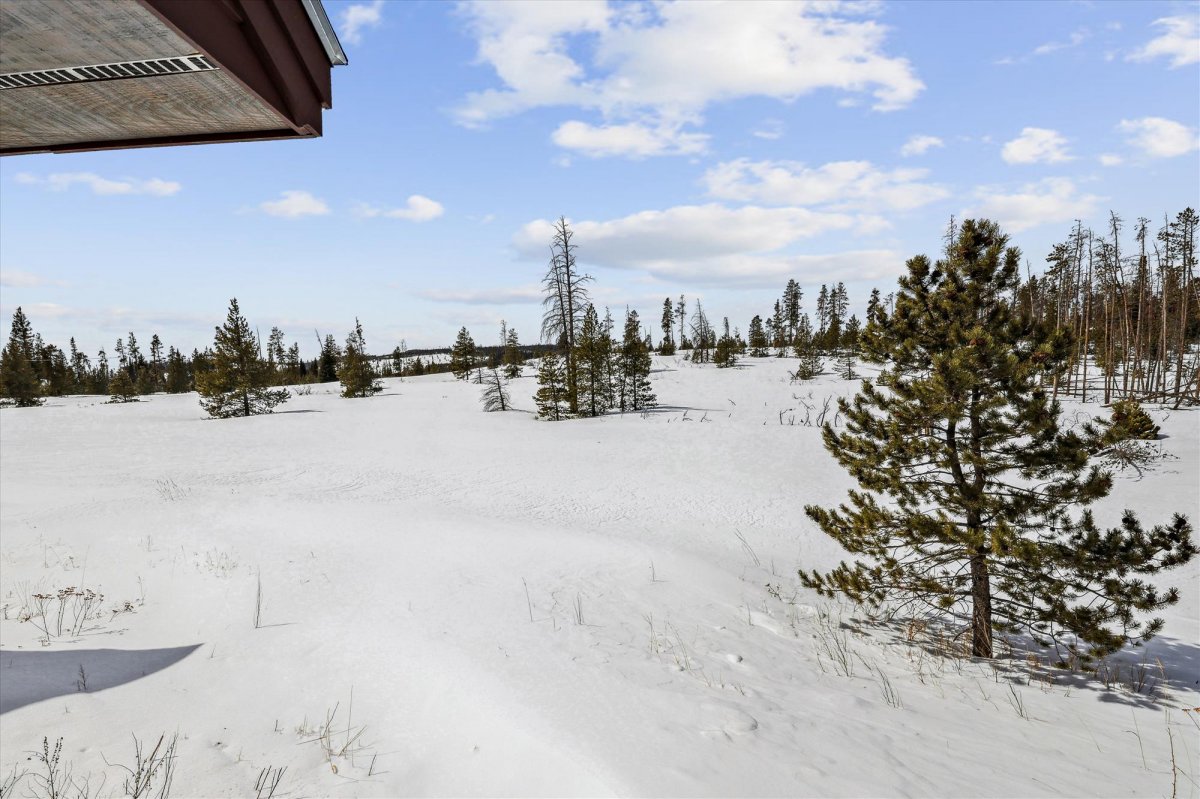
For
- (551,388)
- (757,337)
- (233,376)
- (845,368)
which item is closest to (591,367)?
(551,388)

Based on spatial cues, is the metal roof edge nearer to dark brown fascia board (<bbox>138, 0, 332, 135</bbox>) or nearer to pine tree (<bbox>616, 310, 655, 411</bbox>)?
dark brown fascia board (<bbox>138, 0, 332, 135</bbox>)

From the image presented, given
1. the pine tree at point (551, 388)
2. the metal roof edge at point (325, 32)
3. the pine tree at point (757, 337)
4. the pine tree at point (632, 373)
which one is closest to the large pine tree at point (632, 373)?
the pine tree at point (632, 373)

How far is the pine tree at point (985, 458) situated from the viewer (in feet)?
20.4

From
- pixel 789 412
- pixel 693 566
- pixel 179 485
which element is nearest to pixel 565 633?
pixel 693 566

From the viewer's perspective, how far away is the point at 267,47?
7.86ft

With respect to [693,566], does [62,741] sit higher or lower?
higher

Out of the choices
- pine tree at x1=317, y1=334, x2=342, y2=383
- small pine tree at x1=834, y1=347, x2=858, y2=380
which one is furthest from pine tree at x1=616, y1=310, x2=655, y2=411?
pine tree at x1=317, y1=334, x2=342, y2=383

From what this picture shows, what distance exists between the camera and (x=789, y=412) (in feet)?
98.6

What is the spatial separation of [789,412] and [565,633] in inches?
1034

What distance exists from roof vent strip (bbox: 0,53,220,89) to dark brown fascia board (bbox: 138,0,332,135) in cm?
11

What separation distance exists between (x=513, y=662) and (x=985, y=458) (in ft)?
20.1

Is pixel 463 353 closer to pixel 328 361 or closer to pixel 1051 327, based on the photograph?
pixel 328 361

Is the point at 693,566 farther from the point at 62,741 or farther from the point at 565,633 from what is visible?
the point at 62,741

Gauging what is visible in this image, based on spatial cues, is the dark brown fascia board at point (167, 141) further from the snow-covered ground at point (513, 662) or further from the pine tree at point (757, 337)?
the pine tree at point (757, 337)
